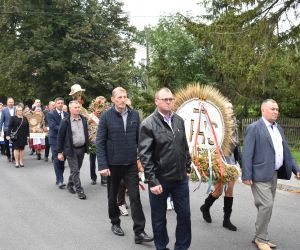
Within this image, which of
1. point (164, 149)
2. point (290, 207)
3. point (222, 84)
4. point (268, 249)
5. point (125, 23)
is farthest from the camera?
point (125, 23)

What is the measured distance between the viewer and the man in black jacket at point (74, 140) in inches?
341

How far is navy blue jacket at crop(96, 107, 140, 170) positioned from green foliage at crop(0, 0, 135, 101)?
79.6 feet

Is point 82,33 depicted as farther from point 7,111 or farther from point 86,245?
point 86,245

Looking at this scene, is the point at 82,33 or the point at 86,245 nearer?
the point at 86,245

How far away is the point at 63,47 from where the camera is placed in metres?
30.2

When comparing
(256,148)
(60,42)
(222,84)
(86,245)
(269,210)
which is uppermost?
(60,42)

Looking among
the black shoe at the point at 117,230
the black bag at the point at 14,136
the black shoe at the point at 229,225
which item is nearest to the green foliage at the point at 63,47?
the black bag at the point at 14,136

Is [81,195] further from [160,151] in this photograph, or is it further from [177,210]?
[160,151]

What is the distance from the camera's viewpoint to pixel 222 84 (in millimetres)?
19625

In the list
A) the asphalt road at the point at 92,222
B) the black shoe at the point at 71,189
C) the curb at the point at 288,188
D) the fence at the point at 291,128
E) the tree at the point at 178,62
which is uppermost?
the tree at the point at 178,62

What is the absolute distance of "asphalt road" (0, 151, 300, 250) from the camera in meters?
5.86

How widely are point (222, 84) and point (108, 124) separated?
1422 cm

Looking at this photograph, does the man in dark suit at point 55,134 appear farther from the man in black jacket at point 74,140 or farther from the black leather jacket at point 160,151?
the black leather jacket at point 160,151

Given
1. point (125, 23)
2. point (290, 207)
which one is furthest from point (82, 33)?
point (290, 207)
